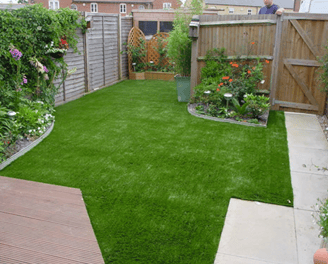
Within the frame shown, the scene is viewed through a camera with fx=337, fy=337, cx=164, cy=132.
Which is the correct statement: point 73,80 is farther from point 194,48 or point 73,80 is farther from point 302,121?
point 302,121

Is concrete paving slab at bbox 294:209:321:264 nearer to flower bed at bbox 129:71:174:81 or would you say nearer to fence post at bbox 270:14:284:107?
fence post at bbox 270:14:284:107

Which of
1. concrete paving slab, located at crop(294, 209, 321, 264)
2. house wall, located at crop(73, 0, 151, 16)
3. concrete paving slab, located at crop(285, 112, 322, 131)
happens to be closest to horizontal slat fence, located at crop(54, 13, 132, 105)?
concrete paving slab, located at crop(285, 112, 322, 131)

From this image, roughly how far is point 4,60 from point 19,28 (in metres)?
0.63

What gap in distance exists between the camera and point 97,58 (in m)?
9.16

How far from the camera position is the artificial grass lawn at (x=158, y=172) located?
2881mm

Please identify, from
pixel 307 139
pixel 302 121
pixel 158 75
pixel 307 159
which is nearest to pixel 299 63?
pixel 302 121

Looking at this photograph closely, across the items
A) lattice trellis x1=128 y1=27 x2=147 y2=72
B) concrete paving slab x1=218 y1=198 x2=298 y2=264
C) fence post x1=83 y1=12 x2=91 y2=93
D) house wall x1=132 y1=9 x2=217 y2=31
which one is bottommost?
concrete paving slab x1=218 y1=198 x2=298 y2=264

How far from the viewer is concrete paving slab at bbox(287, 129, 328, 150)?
519cm

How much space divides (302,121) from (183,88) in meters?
2.64

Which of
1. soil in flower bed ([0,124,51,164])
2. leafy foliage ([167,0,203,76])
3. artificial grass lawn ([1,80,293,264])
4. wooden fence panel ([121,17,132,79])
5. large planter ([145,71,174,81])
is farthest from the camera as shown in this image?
large planter ([145,71,174,81])

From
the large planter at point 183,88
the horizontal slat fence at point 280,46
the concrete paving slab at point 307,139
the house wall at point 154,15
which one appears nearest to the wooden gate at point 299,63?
the horizontal slat fence at point 280,46

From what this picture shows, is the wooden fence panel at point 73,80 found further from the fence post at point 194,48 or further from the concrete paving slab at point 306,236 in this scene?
the concrete paving slab at point 306,236

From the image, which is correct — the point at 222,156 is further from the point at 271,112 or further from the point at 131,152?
the point at 271,112

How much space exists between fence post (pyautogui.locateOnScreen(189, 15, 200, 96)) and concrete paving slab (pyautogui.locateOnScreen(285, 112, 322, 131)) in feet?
6.85
